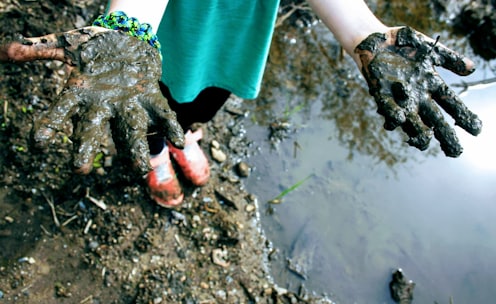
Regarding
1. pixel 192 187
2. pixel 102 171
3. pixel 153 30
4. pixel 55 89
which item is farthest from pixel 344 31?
pixel 55 89

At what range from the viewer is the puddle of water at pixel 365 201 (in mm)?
2350

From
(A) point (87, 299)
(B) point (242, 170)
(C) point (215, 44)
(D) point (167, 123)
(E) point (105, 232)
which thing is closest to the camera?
(D) point (167, 123)

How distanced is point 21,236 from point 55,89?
2.84ft

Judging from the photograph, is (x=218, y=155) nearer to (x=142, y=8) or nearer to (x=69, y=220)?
→ (x=69, y=220)

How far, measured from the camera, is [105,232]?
220 centimetres

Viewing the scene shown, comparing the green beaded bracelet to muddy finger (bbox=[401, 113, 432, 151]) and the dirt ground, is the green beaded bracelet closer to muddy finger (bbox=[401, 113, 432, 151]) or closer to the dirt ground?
muddy finger (bbox=[401, 113, 432, 151])

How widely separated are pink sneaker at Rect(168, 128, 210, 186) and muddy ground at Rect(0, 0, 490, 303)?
66 millimetres

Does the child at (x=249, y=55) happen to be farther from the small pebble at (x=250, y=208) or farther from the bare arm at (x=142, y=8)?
the small pebble at (x=250, y=208)

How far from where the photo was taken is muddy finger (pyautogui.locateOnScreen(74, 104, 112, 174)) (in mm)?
1104

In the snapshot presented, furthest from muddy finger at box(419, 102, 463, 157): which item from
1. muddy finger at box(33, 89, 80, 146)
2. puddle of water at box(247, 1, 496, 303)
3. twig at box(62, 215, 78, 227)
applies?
twig at box(62, 215, 78, 227)

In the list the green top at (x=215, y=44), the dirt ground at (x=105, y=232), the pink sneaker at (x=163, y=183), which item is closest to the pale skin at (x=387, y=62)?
the green top at (x=215, y=44)

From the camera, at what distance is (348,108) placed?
2.89m

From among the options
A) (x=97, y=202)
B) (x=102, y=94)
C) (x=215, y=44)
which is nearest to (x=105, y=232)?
(x=97, y=202)

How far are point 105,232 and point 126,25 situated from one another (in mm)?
1252
